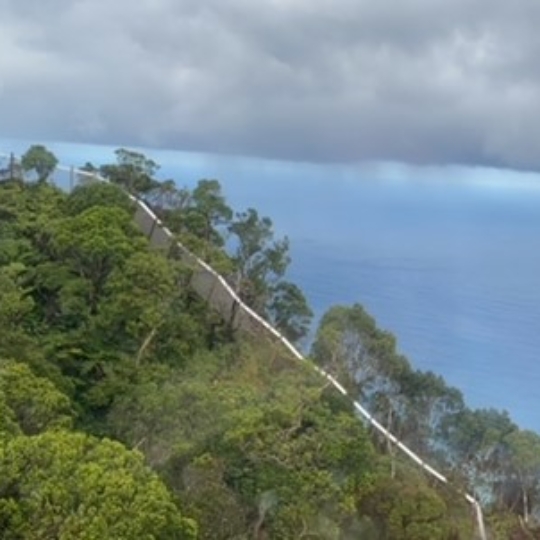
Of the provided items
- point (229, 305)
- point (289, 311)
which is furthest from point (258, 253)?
point (229, 305)

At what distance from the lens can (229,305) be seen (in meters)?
19.6

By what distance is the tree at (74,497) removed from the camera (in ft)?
21.9

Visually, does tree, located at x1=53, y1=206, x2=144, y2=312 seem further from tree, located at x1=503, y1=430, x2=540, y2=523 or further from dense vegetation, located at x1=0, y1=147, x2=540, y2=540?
tree, located at x1=503, y1=430, x2=540, y2=523

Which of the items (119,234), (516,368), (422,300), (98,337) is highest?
(422,300)

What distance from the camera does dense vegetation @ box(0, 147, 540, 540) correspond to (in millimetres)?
7227

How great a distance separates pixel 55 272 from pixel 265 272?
22.2 ft

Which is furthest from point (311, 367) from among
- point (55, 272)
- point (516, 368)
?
point (516, 368)

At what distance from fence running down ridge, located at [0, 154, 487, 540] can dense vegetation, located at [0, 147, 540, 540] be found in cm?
26

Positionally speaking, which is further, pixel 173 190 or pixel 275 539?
pixel 173 190

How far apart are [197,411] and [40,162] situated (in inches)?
535

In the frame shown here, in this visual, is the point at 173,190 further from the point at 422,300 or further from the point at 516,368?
the point at 422,300

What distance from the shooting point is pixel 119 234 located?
50.8 feet

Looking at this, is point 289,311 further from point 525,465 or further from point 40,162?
point 40,162

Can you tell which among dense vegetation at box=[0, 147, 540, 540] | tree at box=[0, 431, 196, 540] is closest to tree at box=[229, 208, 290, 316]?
dense vegetation at box=[0, 147, 540, 540]
